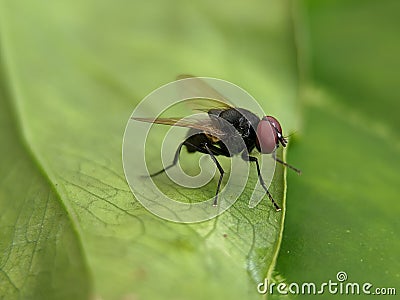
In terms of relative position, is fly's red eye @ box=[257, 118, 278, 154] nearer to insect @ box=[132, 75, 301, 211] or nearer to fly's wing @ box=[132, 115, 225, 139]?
insect @ box=[132, 75, 301, 211]

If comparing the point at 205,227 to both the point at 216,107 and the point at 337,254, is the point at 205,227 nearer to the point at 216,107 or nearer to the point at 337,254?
the point at 337,254

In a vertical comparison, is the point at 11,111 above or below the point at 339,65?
above

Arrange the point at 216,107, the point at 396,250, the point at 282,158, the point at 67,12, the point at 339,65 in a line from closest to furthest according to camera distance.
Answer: the point at 396,250 < the point at 282,158 < the point at 216,107 < the point at 67,12 < the point at 339,65

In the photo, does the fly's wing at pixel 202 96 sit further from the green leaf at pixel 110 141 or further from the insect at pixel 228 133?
the green leaf at pixel 110 141

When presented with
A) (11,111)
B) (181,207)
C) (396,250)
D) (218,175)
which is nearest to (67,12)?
(11,111)

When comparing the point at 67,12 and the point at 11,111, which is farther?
the point at 67,12
